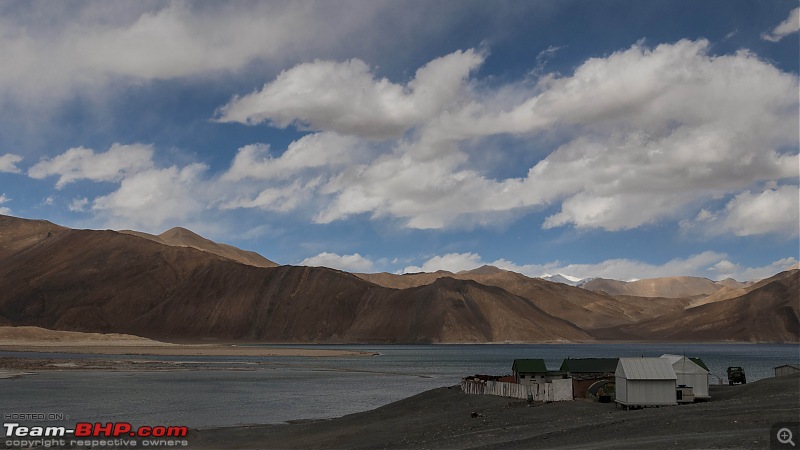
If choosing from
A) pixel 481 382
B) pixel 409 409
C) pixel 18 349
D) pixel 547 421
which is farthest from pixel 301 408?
pixel 18 349

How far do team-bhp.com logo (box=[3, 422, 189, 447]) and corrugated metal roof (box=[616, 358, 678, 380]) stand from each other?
24311mm

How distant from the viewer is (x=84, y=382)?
250 feet

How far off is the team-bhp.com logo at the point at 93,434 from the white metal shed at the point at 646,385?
23975 millimetres

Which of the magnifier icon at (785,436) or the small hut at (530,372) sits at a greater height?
the small hut at (530,372)

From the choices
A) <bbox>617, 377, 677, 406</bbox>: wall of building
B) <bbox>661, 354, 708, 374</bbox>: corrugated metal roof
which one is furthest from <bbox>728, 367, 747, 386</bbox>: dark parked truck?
<bbox>617, 377, 677, 406</bbox>: wall of building

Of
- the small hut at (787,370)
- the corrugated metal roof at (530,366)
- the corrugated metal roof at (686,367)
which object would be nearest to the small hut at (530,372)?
the corrugated metal roof at (530,366)

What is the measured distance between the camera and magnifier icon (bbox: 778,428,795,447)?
25600 mm

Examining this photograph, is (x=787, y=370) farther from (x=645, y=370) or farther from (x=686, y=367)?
(x=645, y=370)

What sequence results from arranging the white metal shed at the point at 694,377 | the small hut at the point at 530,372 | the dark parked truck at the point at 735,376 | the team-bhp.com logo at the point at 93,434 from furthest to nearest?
the dark parked truck at the point at 735,376, the small hut at the point at 530,372, the white metal shed at the point at 694,377, the team-bhp.com logo at the point at 93,434

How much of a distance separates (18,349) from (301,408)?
13150 cm

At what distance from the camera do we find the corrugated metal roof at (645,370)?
43594mm

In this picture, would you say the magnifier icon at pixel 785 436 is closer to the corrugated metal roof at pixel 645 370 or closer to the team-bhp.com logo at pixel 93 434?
the corrugated metal roof at pixel 645 370

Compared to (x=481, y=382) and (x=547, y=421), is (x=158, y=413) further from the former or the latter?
(x=547, y=421)

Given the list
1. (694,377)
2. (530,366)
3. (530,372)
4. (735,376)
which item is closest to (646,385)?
(694,377)
